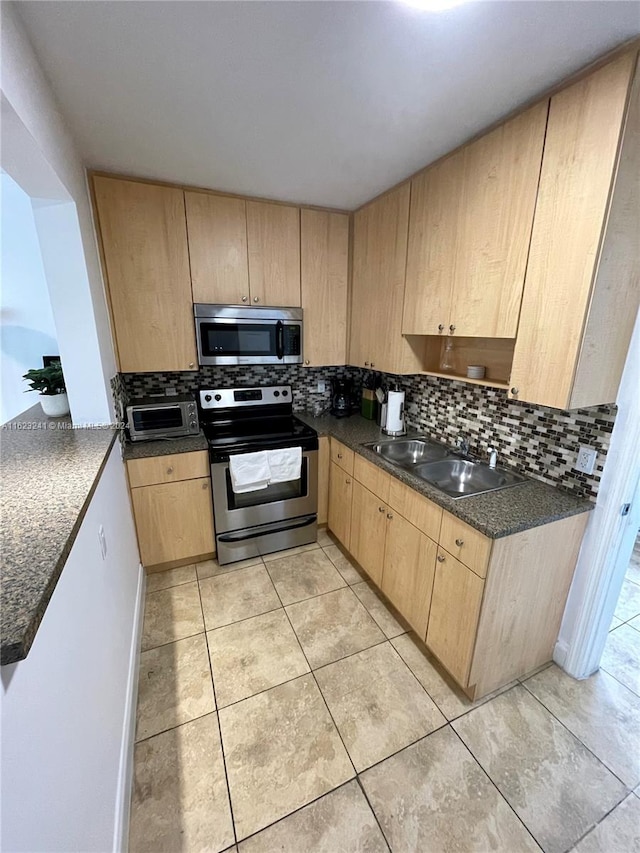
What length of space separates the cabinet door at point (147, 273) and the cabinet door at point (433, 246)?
4.62 feet

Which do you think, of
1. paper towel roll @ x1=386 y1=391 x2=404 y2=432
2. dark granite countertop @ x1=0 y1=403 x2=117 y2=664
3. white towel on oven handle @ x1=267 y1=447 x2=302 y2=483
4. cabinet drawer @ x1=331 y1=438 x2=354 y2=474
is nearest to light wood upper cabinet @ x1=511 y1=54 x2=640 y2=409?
paper towel roll @ x1=386 y1=391 x2=404 y2=432

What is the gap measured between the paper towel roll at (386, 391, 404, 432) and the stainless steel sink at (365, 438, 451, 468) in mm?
113

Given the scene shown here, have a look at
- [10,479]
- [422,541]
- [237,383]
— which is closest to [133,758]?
[10,479]

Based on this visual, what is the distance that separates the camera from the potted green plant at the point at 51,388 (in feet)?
6.04

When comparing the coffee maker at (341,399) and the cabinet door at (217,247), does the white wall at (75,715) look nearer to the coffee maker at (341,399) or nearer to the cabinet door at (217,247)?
the cabinet door at (217,247)

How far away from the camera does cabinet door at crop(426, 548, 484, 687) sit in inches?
56.9

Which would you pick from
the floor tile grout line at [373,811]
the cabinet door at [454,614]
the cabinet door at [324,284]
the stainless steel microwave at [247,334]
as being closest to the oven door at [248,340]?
the stainless steel microwave at [247,334]

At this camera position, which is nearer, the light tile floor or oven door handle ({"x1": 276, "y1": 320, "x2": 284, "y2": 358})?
the light tile floor

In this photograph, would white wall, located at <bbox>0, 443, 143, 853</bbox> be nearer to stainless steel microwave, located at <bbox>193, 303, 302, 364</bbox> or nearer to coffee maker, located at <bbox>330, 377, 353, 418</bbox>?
stainless steel microwave, located at <bbox>193, 303, 302, 364</bbox>

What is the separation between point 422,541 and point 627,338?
119 cm

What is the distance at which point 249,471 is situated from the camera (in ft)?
7.44

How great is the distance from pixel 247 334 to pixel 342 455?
42.5 inches

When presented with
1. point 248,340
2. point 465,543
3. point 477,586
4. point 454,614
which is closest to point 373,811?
point 454,614

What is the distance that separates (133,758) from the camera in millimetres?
1350
